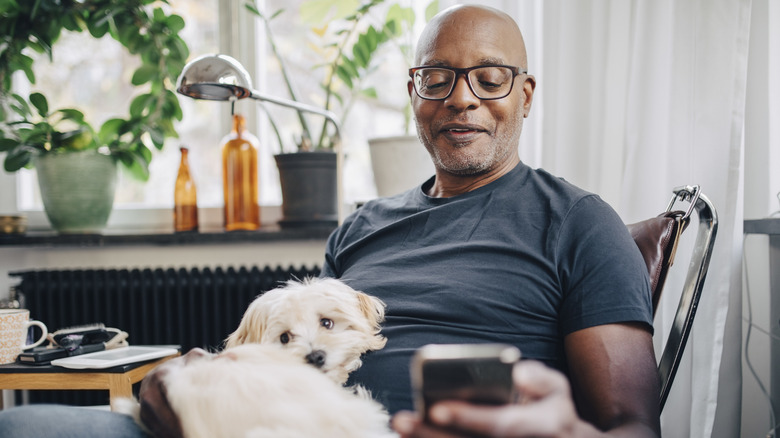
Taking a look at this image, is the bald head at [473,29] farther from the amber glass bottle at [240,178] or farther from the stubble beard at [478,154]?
the amber glass bottle at [240,178]

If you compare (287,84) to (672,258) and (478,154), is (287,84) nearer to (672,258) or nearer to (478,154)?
(478,154)

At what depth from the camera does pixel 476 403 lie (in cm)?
56

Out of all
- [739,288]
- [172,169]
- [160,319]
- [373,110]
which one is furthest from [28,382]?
[739,288]

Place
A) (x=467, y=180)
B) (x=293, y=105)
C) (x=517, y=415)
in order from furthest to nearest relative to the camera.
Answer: (x=293, y=105)
(x=467, y=180)
(x=517, y=415)

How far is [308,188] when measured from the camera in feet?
7.52

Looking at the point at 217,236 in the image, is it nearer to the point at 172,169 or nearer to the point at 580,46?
the point at 172,169

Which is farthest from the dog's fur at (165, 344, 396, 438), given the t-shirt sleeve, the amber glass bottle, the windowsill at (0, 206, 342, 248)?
the amber glass bottle

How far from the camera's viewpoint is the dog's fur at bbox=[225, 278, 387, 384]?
1054 mm

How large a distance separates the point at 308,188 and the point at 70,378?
1.05 metres

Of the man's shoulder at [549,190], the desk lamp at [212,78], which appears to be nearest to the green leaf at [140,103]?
the desk lamp at [212,78]

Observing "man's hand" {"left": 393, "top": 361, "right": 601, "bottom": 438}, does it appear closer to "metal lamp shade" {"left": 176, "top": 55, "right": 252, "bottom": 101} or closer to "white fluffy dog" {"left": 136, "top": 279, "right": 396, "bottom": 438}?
"white fluffy dog" {"left": 136, "top": 279, "right": 396, "bottom": 438}

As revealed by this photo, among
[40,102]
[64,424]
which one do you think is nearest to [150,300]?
[40,102]

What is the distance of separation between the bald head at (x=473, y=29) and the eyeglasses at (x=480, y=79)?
1.3 inches

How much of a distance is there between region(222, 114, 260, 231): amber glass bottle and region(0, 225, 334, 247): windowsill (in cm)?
6
